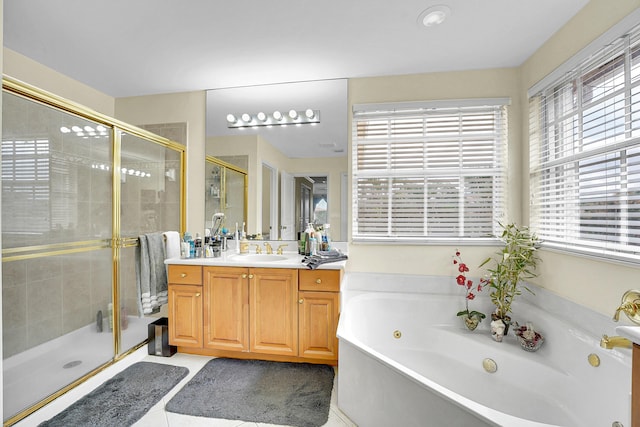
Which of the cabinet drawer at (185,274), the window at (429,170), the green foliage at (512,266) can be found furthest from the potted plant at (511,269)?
the cabinet drawer at (185,274)

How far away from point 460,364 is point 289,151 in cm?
219

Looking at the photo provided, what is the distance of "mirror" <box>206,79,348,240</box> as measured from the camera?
8.64 feet

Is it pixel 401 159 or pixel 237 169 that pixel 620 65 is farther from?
pixel 237 169

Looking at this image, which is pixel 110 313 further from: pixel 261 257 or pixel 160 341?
pixel 261 257

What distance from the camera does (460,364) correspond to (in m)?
2.06

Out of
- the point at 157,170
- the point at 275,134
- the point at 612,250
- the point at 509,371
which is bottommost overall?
the point at 509,371

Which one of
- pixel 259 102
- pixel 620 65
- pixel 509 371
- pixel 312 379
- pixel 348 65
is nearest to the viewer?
pixel 620 65

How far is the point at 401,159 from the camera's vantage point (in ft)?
8.40

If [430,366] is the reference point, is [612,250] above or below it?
above

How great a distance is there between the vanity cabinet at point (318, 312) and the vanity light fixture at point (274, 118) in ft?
4.62

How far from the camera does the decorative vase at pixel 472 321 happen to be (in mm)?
2193

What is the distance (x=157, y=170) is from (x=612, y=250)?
11.0ft

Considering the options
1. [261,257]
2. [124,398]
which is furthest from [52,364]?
[261,257]

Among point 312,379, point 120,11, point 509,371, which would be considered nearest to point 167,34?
point 120,11
